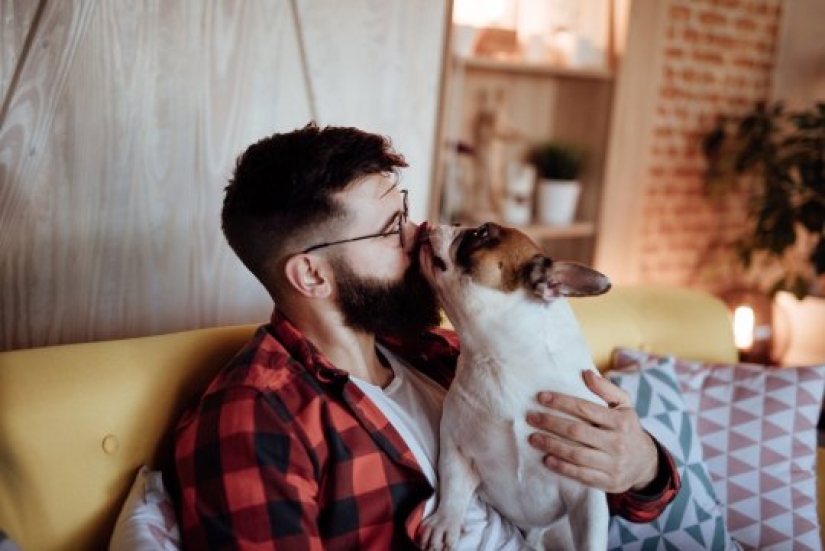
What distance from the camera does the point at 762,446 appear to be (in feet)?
6.31

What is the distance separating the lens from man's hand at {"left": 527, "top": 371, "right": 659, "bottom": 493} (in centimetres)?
134

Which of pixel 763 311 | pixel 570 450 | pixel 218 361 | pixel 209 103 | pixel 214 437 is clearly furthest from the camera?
pixel 763 311

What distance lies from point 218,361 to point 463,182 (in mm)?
1874

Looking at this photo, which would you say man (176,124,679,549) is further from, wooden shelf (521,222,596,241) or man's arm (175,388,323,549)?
wooden shelf (521,222,596,241)

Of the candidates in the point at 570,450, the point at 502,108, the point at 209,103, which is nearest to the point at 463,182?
the point at 502,108

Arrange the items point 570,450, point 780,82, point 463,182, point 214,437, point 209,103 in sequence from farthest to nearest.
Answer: point 780,82
point 463,182
point 209,103
point 570,450
point 214,437

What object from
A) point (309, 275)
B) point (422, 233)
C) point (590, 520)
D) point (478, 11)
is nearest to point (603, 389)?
point (590, 520)

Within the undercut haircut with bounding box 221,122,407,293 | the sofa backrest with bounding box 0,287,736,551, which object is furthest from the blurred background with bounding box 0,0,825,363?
the undercut haircut with bounding box 221,122,407,293

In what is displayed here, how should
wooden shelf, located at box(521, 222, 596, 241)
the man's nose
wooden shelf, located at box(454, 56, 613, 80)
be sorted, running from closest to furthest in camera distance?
the man's nose < wooden shelf, located at box(454, 56, 613, 80) < wooden shelf, located at box(521, 222, 596, 241)

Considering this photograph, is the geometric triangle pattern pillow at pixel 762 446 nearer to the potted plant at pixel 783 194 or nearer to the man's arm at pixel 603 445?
the man's arm at pixel 603 445

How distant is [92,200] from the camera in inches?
70.2

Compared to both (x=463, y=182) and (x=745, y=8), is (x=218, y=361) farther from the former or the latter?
(x=745, y=8)

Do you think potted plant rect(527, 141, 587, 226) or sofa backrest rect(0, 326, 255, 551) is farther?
potted plant rect(527, 141, 587, 226)

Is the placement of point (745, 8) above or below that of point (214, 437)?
above
